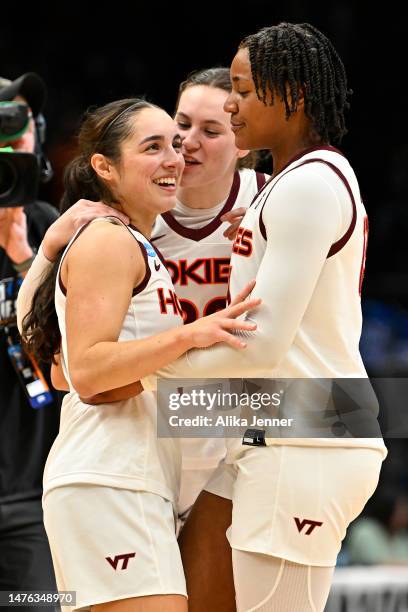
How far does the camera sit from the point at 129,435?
8.41 feet

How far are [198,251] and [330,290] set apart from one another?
34.0 inches

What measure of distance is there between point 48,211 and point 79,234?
70.3 inches

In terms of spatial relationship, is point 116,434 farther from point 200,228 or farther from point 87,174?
point 200,228

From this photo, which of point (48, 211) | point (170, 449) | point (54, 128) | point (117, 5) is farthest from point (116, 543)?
point (117, 5)

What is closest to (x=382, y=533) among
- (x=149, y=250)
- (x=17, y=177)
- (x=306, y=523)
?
(x=17, y=177)

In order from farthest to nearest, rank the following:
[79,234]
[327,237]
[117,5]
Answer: [117,5], [79,234], [327,237]

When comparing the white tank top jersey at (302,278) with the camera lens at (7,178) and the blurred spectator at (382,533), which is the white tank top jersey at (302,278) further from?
the blurred spectator at (382,533)

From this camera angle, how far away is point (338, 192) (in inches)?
95.8

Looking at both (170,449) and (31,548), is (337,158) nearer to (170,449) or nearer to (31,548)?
(170,449)

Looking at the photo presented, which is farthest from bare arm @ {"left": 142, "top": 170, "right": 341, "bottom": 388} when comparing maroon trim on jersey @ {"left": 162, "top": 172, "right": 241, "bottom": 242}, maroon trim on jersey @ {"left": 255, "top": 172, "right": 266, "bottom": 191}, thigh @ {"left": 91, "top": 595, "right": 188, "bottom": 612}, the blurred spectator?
the blurred spectator

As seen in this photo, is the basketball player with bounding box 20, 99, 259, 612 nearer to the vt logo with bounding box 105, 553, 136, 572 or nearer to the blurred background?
the vt logo with bounding box 105, 553, 136, 572

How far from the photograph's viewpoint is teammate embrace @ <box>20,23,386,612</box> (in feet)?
7.88

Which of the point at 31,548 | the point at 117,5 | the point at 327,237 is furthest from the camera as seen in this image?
the point at 117,5

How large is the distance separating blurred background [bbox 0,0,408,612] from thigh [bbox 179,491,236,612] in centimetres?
480
